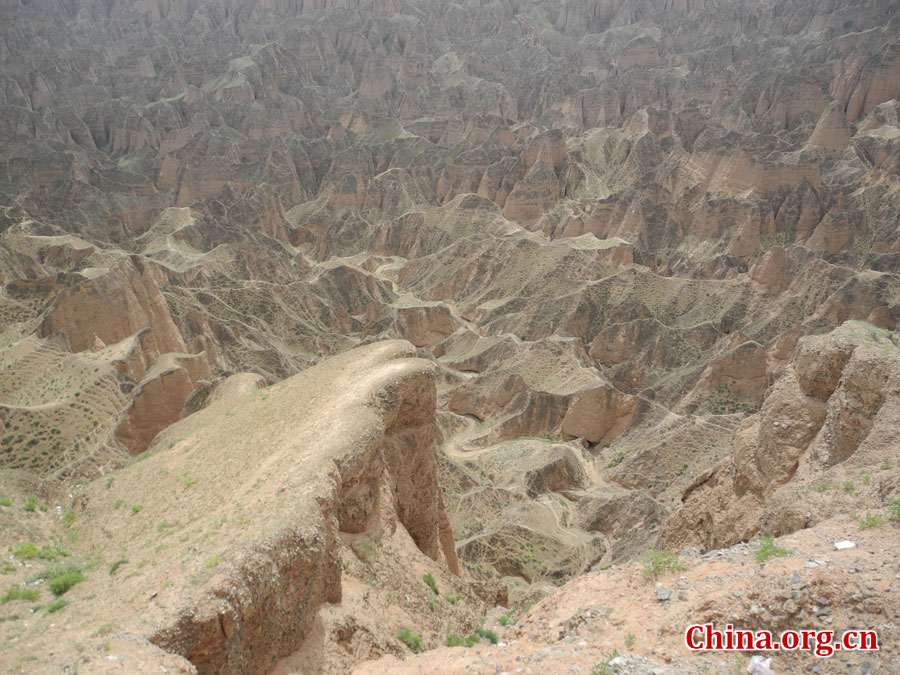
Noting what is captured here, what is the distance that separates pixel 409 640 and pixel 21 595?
775 centimetres

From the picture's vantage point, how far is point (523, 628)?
13.0 m

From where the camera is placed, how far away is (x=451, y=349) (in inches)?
2249

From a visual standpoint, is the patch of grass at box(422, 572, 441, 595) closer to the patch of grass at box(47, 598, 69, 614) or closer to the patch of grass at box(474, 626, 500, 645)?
the patch of grass at box(474, 626, 500, 645)

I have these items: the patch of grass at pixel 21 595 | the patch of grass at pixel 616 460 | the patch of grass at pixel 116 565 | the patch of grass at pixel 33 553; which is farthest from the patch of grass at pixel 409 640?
the patch of grass at pixel 616 460

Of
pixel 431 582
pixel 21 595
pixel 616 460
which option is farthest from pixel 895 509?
pixel 616 460

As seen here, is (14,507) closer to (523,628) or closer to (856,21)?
(523,628)

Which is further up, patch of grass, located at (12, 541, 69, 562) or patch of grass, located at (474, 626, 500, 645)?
patch of grass, located at (12, 541, 69, 562)

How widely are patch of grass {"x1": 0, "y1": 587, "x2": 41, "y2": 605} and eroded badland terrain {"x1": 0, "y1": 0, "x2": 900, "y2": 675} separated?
5cm

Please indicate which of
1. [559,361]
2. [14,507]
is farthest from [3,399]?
[559,361]

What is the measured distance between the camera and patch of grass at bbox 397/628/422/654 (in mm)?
15188

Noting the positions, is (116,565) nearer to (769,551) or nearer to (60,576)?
(60,576)

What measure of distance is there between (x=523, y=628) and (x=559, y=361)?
3607 centimetres

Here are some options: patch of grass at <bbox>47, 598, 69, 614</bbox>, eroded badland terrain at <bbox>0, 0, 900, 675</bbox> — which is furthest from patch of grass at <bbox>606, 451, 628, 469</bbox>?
patch of grass at <bbox>47, 598, 69, 614</bbox>

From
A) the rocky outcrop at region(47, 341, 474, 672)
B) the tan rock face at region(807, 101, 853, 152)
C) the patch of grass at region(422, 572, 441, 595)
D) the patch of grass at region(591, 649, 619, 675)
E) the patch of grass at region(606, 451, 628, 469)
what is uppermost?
the patch of grass at region(591, 649, 619, 675)
